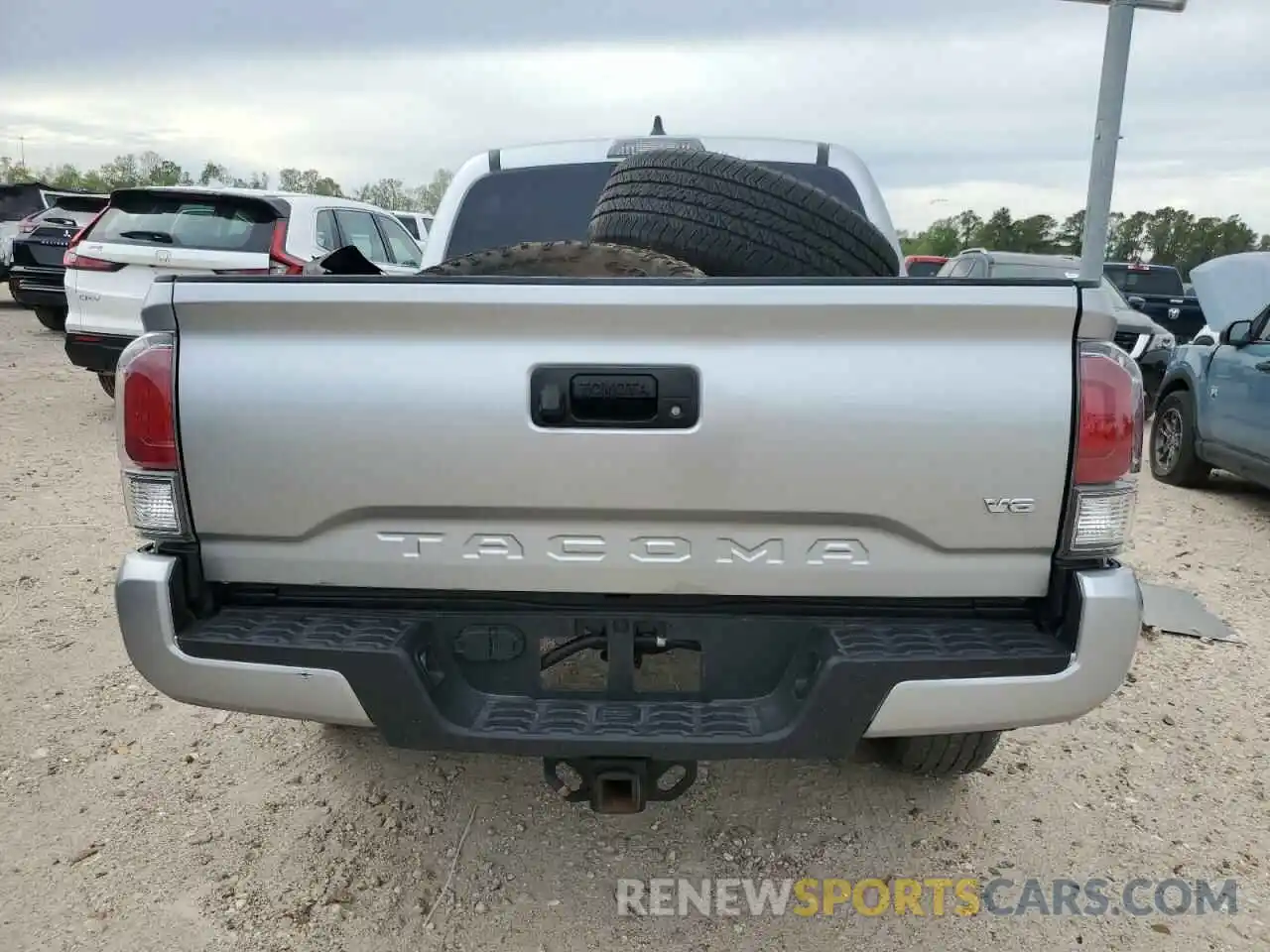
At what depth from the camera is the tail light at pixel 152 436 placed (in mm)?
1867

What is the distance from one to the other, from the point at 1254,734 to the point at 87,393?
9.69 metres

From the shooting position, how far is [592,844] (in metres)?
2.57

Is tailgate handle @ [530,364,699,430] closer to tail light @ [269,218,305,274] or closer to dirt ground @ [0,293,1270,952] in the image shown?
dirt ground @ [0,293,1270,952]

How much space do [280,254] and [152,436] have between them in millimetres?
5716

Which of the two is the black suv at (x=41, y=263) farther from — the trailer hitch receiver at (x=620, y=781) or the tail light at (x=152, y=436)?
the trailer hitch receiver at (x=620, y=781)

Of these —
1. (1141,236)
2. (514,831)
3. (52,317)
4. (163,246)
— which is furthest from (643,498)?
(1141,236)

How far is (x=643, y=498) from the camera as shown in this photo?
1.84 metres

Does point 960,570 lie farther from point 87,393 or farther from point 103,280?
point 87,393

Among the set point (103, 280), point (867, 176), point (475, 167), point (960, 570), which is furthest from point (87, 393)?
point (960, 570)

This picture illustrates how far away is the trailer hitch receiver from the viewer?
190 centimetres

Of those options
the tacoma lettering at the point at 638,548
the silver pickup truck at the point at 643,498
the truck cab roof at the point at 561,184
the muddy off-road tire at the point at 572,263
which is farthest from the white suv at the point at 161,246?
the tacoma lettering at the point at 638,548

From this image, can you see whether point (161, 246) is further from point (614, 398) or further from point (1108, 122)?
point (1108, 122)

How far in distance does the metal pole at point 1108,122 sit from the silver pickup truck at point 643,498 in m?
5.12

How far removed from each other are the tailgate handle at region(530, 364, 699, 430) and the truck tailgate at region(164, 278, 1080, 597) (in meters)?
0.02
